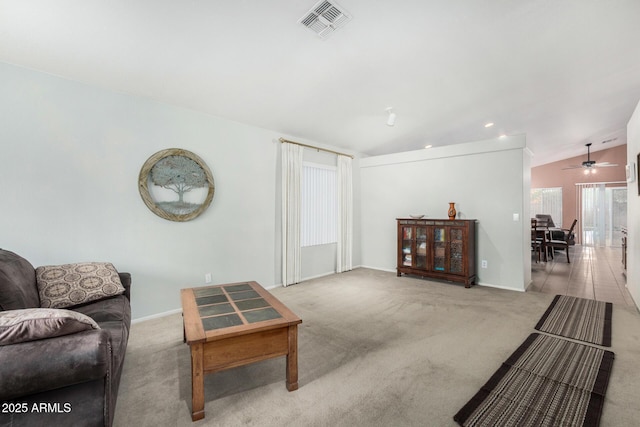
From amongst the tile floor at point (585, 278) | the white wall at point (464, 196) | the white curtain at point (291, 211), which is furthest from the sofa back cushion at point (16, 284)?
the tile floor at point (585, 278)

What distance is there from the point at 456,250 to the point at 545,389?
2726 millimetres

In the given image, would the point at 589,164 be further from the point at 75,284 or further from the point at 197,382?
the point at 75,284

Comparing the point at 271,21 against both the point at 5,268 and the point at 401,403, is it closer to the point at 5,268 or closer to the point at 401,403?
the point at 5,268

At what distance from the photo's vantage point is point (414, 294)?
4.02 meters

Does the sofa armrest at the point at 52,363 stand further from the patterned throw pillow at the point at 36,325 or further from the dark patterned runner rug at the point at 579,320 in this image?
the dark patterned runner rug at the point at 579,320

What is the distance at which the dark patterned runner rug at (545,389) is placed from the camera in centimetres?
164

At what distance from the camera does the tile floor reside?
13.1ft

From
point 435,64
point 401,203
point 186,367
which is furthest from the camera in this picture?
point 401,203

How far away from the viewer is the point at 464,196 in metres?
4.70

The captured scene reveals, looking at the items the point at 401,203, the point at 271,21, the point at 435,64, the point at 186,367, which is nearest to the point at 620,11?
the point at 435,64

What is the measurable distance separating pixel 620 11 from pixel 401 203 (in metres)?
3.51

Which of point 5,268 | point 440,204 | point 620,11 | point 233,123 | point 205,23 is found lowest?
point 5,268

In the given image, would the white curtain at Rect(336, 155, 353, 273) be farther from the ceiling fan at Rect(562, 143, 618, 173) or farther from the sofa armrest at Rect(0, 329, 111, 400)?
the ceiling fan at Rect(562, 143, 618, 173)

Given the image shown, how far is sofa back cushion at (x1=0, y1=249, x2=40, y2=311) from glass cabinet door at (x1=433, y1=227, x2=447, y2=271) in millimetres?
4724
